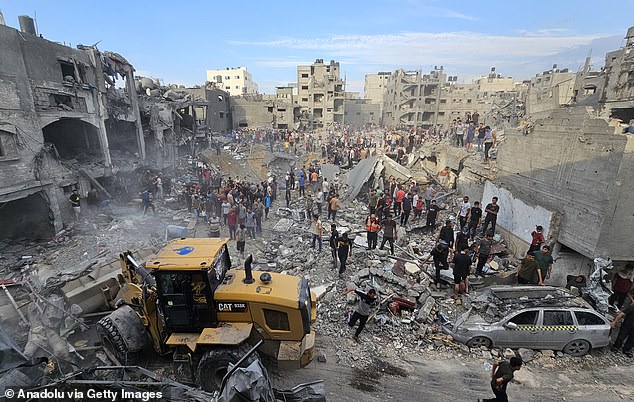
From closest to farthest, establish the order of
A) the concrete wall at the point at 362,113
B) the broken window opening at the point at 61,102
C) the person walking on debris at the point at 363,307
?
the person walking on debris at the point at 363,307 < the broken window opening at the point at 61,102 < the concrete wall at the point at 362,113

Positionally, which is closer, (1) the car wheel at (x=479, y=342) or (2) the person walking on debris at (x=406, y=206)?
(1) the car wheel at (x=479, y=342)

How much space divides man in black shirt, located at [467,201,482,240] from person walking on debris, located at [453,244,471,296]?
3.47 meters

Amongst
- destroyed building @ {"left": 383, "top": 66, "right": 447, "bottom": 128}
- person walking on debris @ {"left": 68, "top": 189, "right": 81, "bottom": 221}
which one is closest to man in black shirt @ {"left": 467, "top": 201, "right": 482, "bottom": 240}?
person walking on debris @ {"left": 68, "top": 189, "right": 81, "bottom": 221}

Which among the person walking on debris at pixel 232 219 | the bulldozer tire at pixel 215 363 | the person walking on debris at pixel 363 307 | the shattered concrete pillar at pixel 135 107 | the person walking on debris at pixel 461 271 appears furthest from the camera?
the shattered concrete pillar at pixel 135 107

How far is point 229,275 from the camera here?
19.8ft

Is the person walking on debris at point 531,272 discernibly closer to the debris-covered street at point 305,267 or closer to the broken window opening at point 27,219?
the debris-covered street at point 305,267

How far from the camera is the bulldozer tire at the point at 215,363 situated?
16.9ft

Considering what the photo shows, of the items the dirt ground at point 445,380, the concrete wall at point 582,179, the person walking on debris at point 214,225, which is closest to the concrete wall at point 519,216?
the concrete wall at point 582,179

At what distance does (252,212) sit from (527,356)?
378 inches

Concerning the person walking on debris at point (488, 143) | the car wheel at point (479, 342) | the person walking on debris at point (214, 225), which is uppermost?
the person walking on debris at point (488, 143)

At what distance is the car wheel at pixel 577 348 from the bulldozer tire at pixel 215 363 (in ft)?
22.0

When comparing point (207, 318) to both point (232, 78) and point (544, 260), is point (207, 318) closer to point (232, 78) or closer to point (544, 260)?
point (544, 260)

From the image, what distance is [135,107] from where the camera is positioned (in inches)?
808

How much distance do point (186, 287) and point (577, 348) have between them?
26.3ft
